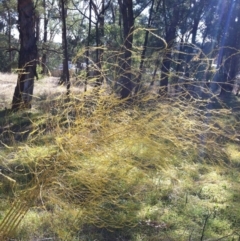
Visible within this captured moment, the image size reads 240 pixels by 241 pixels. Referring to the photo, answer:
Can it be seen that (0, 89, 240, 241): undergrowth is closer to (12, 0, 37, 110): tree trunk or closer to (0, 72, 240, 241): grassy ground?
(0, 72, 240, 241): grassy ground

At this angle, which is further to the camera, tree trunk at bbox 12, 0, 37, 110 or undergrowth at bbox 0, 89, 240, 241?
tree trunk at bbox 12, 0, 37, 110

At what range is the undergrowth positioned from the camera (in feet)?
7.67

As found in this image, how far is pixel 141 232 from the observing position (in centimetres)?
306

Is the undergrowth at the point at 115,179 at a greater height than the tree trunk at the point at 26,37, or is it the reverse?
the tree trunk at the point at 26,37

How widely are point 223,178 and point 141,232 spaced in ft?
6.78

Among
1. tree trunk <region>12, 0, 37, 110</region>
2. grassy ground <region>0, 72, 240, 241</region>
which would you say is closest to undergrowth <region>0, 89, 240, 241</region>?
grassy ground <region>0, 72, 240, 241</region>

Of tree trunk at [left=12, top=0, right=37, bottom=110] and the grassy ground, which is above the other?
tree trunk at [left=12, top=0, right=37, bottom=110]

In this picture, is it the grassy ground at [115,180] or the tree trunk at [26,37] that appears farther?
the tree trunk at [26,37]

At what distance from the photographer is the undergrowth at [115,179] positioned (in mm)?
2338

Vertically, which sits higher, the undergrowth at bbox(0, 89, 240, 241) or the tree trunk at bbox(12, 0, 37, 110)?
the tree trunk at bbox(12, 0, 37, 110)

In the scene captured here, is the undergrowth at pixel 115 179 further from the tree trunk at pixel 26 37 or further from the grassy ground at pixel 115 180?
the tree trunk at pixel 26 37

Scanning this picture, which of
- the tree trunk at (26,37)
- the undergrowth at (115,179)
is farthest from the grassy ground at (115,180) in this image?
the tree trunk at (26,37)

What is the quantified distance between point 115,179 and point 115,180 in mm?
209

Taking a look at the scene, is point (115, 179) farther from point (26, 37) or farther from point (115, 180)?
point (26, 37)
